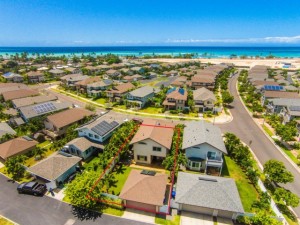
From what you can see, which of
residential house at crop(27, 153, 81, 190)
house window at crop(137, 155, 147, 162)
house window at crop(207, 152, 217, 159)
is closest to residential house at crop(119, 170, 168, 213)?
house window at crop(137, 155, 147, 162)

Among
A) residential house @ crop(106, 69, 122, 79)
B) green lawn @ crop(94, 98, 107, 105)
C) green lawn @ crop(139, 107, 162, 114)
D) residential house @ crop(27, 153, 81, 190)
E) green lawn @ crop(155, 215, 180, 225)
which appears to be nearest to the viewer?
green lawn @ crop(155, 215, 180, 225)

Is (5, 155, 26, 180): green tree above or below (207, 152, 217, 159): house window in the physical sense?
below

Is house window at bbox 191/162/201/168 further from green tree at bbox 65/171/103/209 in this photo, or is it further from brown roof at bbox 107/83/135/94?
brown roof at bbox 107/83/135/94

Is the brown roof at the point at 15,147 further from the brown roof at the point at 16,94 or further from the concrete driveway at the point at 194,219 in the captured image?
the brown roof at the point at 16,94

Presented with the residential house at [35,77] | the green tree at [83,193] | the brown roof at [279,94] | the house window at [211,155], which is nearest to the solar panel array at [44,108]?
the green tree at [83,193]

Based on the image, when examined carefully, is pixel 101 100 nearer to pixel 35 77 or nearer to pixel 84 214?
pixel 35 77

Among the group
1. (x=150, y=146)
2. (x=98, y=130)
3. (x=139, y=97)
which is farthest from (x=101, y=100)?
(x=150, y=146)

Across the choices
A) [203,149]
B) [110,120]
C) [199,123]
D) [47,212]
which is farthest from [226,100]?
[47,212]
